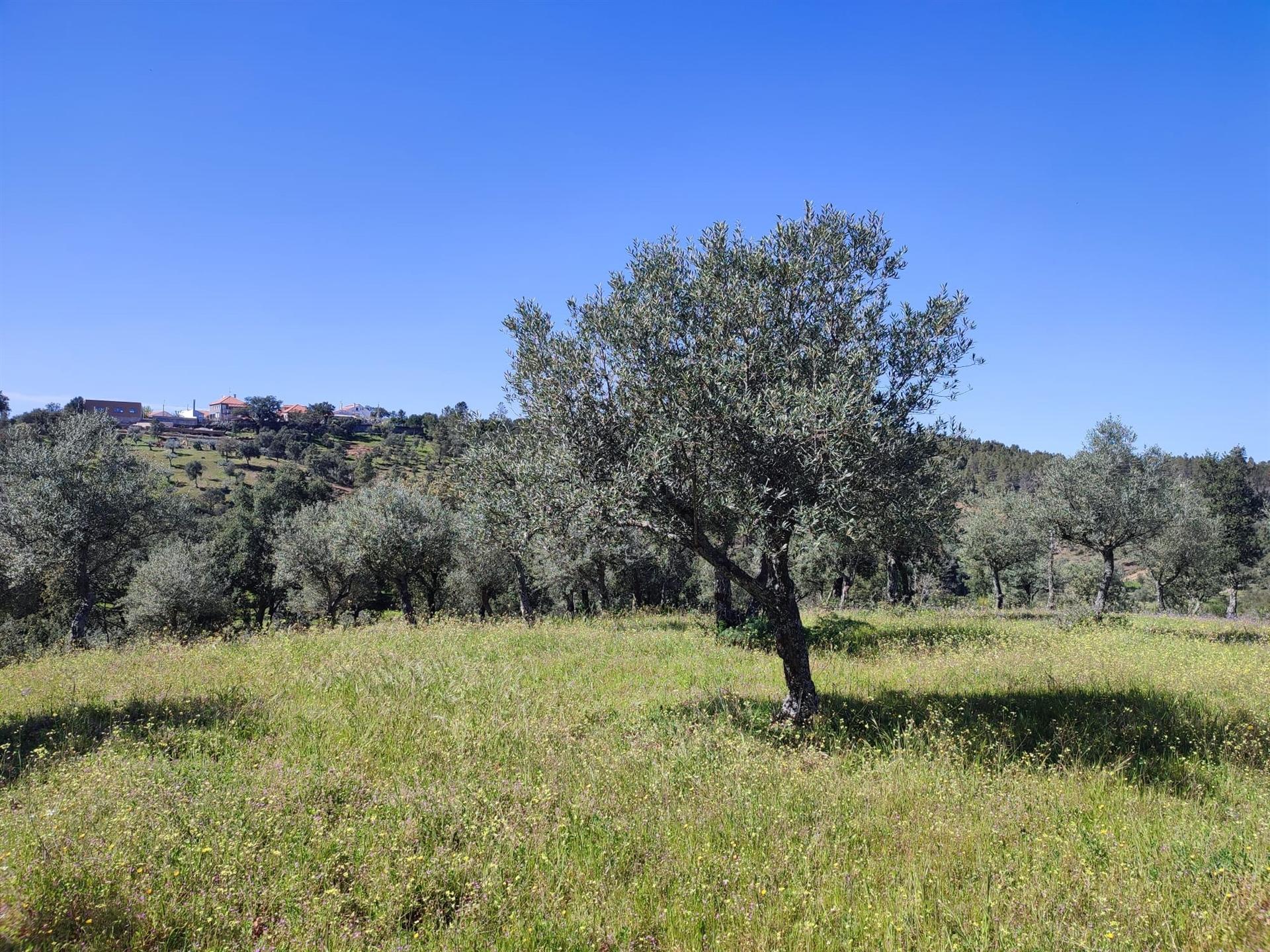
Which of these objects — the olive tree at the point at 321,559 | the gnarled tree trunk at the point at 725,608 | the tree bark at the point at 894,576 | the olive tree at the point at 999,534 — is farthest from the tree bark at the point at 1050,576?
the olive tree at the point at 321,559

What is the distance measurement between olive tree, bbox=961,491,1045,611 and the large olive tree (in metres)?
40.2

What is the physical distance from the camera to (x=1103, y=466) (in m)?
27.3

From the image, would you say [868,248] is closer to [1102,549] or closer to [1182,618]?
[1102,549]

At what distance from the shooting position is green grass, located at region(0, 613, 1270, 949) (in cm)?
516

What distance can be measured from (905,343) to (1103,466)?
23806mm

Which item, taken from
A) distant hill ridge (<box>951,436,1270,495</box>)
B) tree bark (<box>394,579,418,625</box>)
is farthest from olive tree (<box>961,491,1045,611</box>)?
distant hill ridge (<box>951,436,1270,495</box>)

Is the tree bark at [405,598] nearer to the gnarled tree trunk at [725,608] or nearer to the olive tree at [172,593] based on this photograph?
the olive tree at [172,593]

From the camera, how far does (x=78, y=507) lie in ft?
84.6

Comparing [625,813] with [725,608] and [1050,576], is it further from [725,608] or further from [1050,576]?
[1050,576]

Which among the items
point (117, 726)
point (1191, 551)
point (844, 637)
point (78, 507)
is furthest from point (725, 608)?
point (1191, 551)

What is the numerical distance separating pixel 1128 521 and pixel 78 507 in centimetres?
4816

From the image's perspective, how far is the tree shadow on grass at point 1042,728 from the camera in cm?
896

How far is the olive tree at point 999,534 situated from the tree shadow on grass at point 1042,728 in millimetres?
36979

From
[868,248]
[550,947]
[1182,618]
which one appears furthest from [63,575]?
[1182,618]
